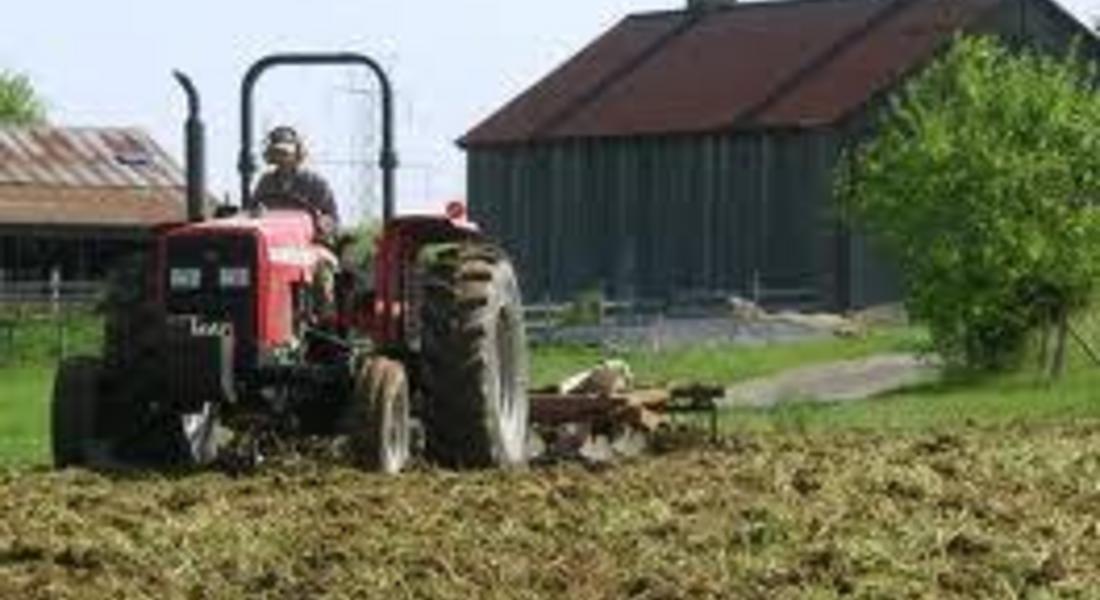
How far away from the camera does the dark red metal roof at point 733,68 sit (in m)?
58.9

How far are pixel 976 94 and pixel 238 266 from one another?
2434cm

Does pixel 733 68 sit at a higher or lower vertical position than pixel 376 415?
higher

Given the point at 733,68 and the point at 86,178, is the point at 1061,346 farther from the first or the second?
the point at 86,178

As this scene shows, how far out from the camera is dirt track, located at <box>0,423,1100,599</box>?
9.30 metres

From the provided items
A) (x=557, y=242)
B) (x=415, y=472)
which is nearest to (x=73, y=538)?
(x=415, y=472)

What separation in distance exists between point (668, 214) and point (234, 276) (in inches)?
1846

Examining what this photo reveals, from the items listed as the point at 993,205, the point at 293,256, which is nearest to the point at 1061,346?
the point at 993,205

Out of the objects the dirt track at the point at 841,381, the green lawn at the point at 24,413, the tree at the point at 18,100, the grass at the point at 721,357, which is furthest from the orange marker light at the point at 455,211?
the tree at the point at 18,100

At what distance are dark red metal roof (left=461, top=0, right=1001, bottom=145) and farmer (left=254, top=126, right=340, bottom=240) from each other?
4255cm

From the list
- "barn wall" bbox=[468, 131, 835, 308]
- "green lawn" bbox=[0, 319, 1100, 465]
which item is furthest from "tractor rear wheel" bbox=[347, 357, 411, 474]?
"barn wall" bbox=[468, 131, 835, 308]

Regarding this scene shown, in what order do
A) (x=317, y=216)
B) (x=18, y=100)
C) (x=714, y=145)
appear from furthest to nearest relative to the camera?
1. (x=18, y=100)
2. (x=714, y=145)
3. (x=317, y=216)

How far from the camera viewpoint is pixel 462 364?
14.6m

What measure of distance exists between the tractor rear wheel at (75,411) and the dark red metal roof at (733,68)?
4349cm

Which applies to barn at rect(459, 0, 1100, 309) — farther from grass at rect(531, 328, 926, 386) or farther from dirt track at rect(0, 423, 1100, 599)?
dirt track at rect(0, 423, 1100, 599)
